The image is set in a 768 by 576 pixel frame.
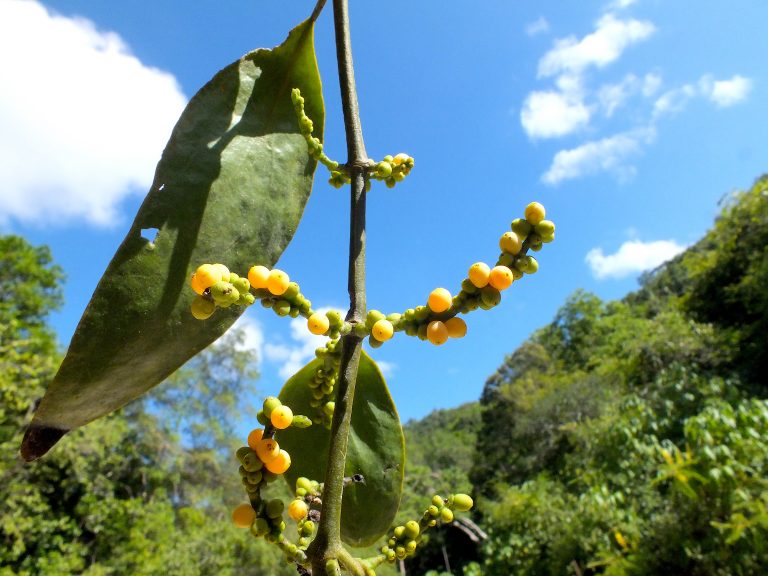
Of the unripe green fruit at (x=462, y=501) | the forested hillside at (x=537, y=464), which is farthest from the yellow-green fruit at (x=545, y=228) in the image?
the forested hillside at (x=537, y=464)

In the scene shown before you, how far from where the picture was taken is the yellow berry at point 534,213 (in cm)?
39

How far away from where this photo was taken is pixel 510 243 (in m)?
0.39

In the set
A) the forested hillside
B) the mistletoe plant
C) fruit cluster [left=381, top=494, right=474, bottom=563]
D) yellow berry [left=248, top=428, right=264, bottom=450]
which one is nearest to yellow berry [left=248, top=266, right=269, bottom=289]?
the mistletoe plant

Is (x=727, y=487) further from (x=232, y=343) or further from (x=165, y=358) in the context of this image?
(x=232, y=343)

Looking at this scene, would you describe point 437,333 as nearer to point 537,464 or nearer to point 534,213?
point 534,213

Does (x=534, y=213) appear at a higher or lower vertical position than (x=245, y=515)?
higher

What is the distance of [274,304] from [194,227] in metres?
0.12

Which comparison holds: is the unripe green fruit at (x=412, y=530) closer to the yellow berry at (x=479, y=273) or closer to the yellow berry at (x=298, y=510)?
the yellow berry at (x=298, y=510)

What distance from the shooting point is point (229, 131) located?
1.73 ft

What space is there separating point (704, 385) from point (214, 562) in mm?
8860

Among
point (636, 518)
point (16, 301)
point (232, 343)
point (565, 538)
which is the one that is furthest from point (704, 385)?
point (16, 301)

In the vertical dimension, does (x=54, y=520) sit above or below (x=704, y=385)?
above

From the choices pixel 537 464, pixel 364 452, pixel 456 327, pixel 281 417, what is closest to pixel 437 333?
pixel 456 327

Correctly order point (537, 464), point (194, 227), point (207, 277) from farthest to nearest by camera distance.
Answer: point (537, 464) < point (194, 227) < point (207, 277)
